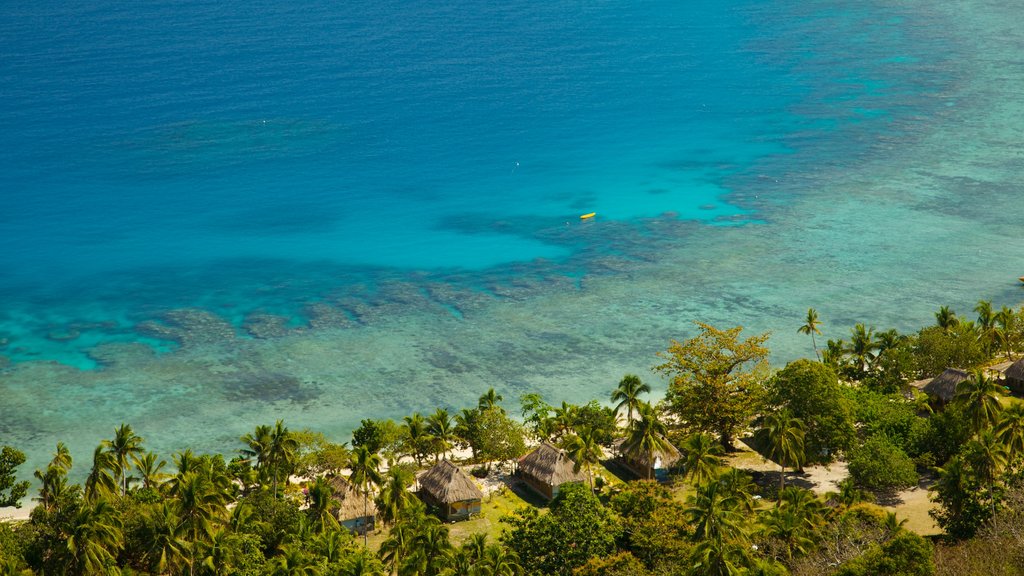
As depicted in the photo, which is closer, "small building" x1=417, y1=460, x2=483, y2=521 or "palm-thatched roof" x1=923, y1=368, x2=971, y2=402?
"small building" x1=417, y1=460, x2=483, y2=521

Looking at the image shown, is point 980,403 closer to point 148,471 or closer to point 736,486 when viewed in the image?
point 736,486

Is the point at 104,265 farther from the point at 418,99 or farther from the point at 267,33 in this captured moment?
the point at 267,33

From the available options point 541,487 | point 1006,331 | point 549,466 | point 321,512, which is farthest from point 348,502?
point 1006,331

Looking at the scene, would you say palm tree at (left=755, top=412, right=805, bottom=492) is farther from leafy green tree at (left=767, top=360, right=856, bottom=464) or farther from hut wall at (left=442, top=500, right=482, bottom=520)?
hut wall at (left=442, top=500, right=482, bottom=520)

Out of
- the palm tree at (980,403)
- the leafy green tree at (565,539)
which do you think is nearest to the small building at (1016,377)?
the palm tree at (980,403)

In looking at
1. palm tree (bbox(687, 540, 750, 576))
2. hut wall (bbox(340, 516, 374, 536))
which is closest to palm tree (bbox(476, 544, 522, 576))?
palm tree (bbox(687, 540, 750, 576))
